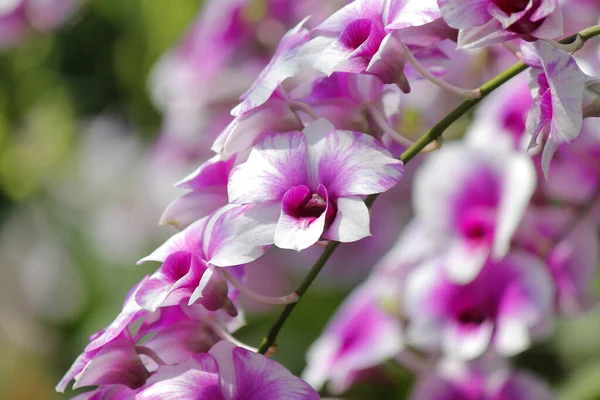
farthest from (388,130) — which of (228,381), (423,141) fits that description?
(228,381)

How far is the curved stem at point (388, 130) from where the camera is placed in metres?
0.44

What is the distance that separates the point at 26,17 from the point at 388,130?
3.79ft

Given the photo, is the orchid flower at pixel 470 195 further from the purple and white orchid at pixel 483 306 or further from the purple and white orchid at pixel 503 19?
the purple and white orchid at pixel 503 19

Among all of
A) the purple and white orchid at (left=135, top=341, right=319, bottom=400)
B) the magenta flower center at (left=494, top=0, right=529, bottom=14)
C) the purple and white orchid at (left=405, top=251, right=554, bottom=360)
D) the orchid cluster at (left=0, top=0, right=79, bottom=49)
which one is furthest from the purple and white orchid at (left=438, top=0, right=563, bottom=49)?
the orchid cluster at (left=0, top=0, right=79, bottom=49)

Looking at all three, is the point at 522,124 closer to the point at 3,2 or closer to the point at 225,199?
the point at 225,199

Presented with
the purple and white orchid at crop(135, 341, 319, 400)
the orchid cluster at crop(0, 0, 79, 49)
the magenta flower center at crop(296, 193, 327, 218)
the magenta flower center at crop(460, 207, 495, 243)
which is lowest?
the magenta flower center at crop(460, 207, 495, 243)

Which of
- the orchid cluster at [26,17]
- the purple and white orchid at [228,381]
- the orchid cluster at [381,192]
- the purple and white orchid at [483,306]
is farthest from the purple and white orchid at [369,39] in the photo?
the orchid cluster at [26,17]

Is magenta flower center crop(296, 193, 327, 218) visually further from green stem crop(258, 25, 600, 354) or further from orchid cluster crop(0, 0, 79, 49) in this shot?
orchid cluster crop(0, 0, 79, 49)

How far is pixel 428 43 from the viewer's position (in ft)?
1.49

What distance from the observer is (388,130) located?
17.6 inches

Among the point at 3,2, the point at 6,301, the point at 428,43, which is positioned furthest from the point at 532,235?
the point at 6,301

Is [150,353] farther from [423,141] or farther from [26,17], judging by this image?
[26,17]

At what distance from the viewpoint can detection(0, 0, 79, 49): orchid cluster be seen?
57.5 inches

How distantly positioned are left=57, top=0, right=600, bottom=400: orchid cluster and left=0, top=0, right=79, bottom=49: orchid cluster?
94cm
